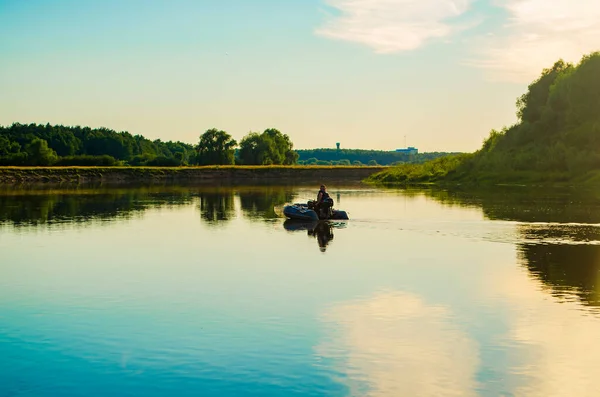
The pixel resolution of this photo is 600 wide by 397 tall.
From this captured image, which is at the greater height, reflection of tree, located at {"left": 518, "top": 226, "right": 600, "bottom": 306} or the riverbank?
the riverbank

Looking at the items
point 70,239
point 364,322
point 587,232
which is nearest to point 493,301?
point 364,322

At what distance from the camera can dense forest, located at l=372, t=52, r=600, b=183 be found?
4065 inches

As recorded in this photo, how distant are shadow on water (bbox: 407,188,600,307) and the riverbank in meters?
91.6

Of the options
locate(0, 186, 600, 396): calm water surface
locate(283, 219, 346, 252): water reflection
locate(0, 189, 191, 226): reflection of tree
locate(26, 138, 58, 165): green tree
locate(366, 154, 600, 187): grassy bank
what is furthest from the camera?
locate(26, 138, 58, 165): green tree

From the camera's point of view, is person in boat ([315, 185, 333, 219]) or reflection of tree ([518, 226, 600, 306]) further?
person in boat ([315, 185, 333, 219])

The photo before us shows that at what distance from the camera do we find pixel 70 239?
4150 centimetres

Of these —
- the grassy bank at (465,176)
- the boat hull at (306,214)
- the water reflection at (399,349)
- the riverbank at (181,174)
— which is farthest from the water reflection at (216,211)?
the riverbank at (181,174)

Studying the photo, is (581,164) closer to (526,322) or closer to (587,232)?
(587,232)

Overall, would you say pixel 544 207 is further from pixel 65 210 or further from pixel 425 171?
pixel 425 171

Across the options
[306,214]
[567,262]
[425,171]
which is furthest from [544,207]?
[425,171]

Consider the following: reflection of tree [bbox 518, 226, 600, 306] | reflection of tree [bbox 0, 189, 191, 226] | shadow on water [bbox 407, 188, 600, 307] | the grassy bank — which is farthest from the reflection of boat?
the grassy bank

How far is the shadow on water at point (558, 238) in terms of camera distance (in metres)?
27.1

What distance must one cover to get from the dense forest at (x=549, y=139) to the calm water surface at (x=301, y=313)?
206 ft

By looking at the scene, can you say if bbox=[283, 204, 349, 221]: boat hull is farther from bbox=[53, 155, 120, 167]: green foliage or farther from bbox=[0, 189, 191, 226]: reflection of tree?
bbox=[53, 155, 120, 167]: green foliage
